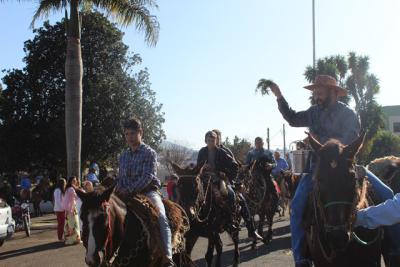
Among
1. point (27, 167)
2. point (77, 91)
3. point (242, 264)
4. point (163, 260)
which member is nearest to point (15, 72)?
point (27, 167)

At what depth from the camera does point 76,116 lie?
55.7 feet

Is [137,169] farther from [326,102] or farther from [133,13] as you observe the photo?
[133,13]

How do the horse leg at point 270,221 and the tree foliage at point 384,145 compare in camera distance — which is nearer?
the horse leg at point 270,221

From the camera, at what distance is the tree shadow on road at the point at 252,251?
11.1 metres

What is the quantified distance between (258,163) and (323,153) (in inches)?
379

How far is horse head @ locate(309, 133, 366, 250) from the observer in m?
4.22

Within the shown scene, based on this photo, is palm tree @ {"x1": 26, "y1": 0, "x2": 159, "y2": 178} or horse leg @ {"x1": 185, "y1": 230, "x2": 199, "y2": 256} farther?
palm tree @ {"x1": 26, "y1": 0, "x2": 159, "y2": 178}

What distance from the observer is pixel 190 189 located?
8.35 m

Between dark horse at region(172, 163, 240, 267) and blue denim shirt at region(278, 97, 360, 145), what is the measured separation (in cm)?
284

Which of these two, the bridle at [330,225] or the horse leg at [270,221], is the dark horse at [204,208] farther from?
the horse leg at [270,221]

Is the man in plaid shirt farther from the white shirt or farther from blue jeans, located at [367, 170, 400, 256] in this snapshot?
the white shirt

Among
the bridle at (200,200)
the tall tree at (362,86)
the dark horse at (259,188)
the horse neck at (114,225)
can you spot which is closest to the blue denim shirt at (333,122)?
the horse neck at (114,225)

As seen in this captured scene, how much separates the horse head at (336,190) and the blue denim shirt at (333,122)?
3.04 feet

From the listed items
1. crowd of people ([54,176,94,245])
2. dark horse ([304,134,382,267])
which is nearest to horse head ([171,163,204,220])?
dark horse ([304,134,382,267])
